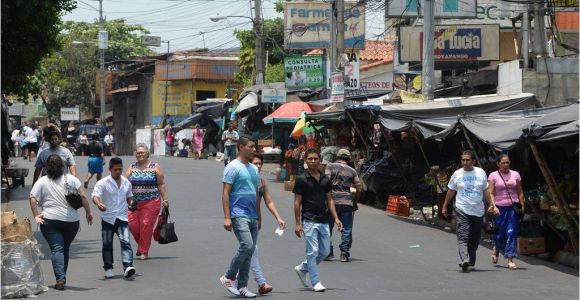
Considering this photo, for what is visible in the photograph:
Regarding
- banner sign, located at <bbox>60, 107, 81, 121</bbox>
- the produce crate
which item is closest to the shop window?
banner sign, located at <bbox>60, 107, 81, 121</bbox>

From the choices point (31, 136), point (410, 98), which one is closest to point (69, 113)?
point (31, 136)

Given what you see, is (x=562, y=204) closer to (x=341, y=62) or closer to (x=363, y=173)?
(x=363, y=173)

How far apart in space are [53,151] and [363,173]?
9.55 meters

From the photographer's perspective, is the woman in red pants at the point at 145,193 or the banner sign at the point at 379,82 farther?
the banner sign at the point at 379,82

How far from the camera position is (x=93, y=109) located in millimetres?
79688

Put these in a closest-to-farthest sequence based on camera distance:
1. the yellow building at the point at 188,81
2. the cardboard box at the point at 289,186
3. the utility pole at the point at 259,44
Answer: the cardboard box at the point at 289,186, the utility pole at the point at 259,44, the yellow building at the point at 188,81

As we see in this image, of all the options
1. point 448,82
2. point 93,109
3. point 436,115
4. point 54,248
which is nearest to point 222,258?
point 54,248

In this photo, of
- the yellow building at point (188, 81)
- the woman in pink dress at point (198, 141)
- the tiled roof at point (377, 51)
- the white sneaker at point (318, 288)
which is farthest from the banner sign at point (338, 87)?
the yellow building at point (188, 81)

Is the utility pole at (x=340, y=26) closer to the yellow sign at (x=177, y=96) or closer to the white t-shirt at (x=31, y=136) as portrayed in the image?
the white t-shirt at (x=31, y=136)

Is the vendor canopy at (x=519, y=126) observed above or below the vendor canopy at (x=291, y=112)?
below

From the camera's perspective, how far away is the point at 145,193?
14.4 meters

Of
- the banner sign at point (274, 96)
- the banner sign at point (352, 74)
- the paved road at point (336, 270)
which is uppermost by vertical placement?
the banner sign at point (352, 74)

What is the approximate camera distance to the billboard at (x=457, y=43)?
2761cm

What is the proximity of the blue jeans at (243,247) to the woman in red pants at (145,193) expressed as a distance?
3.28m
